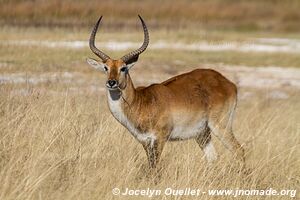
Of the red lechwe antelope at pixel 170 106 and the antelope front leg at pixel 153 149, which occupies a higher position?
the red lechwe antelope at pixel 170 106

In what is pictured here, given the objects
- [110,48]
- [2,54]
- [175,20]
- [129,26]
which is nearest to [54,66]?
[2,54]

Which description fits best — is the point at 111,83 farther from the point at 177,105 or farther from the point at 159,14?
the point at 159,14

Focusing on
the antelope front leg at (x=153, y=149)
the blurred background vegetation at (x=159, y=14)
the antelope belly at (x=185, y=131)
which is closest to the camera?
the antelope front leg at (x=153, y=149)

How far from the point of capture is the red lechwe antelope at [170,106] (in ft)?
25.9

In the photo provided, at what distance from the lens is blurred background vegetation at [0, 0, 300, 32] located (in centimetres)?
2983

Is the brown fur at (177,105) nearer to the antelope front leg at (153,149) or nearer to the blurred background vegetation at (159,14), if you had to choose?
the antelope front leg at (153,149)

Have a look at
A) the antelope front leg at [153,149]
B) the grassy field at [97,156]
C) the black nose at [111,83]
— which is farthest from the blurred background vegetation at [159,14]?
the black nose at [111,83]

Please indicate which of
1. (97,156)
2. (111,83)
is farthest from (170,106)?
(97,156)

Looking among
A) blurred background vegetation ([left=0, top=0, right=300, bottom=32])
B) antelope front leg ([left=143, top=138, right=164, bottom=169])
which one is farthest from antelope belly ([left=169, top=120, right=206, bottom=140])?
blurred background vegetation ([left=0, top=0, right=300, bottom=32])

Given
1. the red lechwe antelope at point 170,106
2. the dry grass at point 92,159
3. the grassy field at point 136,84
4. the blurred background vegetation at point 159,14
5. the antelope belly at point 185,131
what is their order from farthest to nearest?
the blurred background vegetation at point 159,14 < the antelope belly at point 185,131 < the red lechwe antelope at point 170,106 < the grassy field at point 136,84 < the dry grass at point 92,159

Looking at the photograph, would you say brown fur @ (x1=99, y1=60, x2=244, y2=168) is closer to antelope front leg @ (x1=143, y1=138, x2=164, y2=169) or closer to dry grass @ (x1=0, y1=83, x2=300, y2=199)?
antelope front leg @ (x1=143, y1=138, x2=164, y2=169)

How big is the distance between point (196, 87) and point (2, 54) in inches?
441

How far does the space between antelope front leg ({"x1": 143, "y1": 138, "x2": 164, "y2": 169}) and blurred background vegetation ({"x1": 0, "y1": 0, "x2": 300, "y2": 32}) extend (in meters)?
19.8

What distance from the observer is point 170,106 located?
8.33 metres
